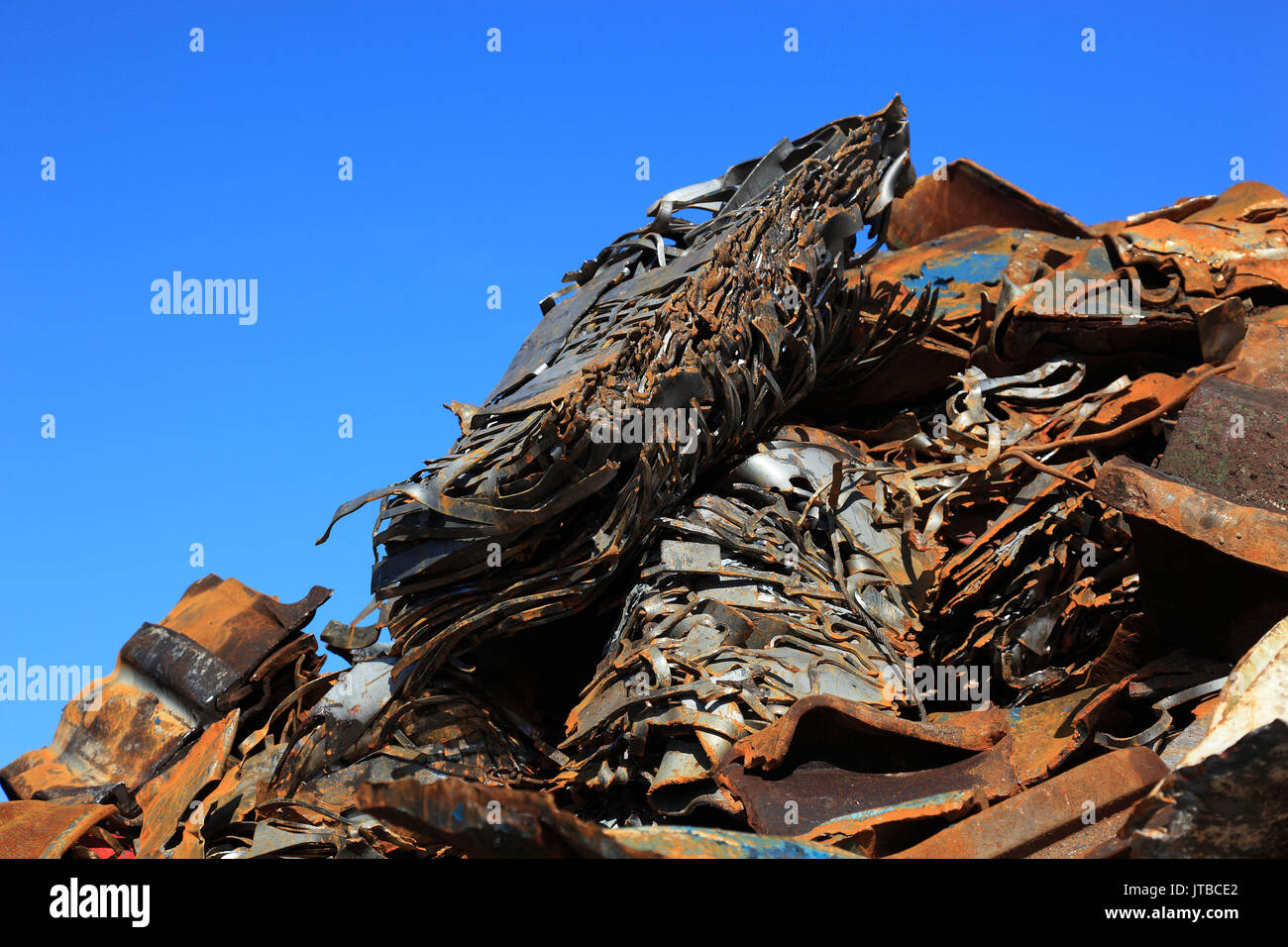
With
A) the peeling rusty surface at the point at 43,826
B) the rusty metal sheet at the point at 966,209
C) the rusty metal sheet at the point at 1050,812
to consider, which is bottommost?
the peeling rusty surface at the point at 43,826

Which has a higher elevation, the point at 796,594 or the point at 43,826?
the point at 796,594

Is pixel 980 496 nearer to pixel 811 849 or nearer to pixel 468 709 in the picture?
pixel 468 709

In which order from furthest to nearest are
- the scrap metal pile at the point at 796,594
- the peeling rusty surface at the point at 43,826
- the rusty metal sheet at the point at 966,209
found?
the rusty metal sheet at the point at 966,209 < the peeling rusty surface at the point at 43,826 < the scrap metal pile at the point at 796,594

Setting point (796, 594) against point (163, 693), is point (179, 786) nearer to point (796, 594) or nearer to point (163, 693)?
point (163, 693)

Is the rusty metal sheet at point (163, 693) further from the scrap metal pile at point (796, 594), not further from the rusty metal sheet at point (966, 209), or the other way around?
the rusty metal sheet at point (966, 209)

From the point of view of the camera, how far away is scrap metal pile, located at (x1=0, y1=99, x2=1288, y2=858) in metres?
2.62

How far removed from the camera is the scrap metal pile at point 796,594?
8.58 ft

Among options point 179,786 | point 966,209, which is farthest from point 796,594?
point 966,209

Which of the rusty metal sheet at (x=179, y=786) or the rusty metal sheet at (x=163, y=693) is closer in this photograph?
the rusty metal sheet at (x=179, y=786)

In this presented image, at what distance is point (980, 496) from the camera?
4.35m

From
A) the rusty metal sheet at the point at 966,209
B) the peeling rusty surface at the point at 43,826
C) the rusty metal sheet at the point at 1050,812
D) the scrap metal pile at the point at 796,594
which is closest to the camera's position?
the rusty metal sheet at the point at 1050,812

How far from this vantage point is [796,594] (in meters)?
3.78

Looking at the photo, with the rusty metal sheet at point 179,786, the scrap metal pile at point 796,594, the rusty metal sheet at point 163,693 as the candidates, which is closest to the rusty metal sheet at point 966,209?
the scrap metal pile at point 796,594

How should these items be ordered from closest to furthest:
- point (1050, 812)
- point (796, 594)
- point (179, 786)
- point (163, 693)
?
point (1050, 812), point (796, 594), point (179, 786), point (163, 693)
